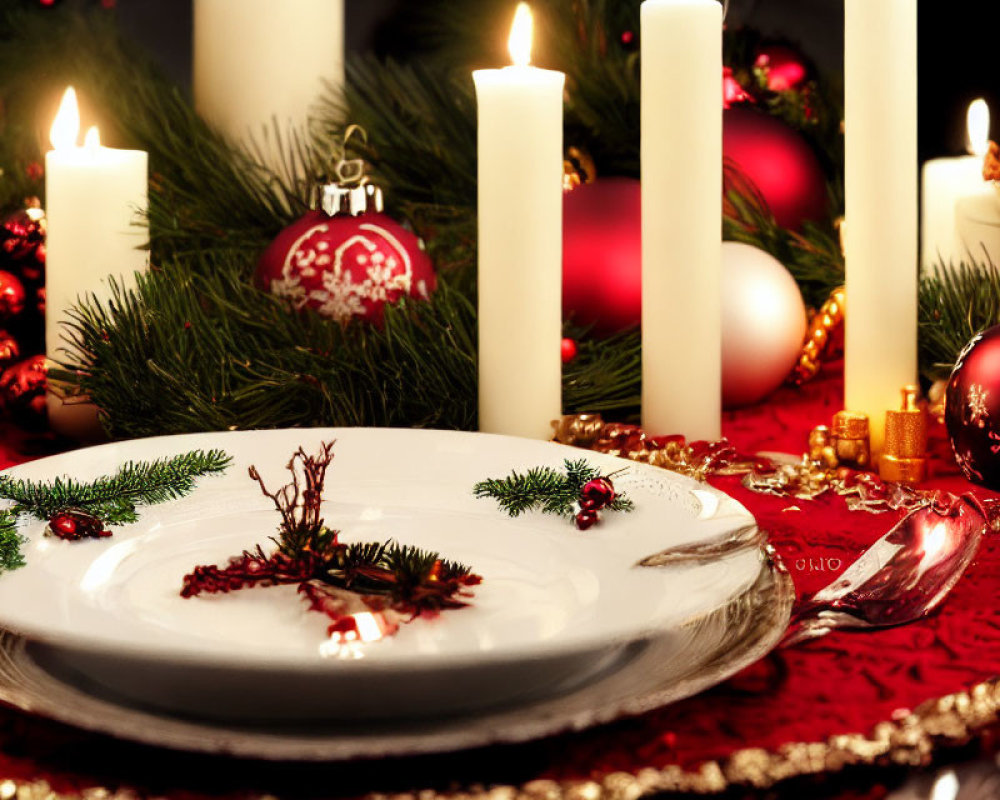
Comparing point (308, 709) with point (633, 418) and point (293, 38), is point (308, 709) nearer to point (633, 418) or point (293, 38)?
point (633, 418)

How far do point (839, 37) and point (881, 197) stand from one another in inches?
29.1

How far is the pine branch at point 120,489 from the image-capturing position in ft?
1.72

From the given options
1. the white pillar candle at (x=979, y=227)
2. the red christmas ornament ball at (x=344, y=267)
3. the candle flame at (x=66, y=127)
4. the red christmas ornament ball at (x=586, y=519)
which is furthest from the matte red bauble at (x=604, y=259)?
the red christmas ornament ball at (x=586, y=519)

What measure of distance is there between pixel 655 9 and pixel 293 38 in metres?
0.41

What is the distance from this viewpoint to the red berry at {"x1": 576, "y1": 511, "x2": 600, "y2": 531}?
528mm

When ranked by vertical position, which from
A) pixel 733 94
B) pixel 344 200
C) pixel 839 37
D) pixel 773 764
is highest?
pixel 839 37

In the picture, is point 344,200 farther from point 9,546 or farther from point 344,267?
point 9,546

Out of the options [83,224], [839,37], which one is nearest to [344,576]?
[83,224]

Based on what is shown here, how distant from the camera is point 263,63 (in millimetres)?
1097

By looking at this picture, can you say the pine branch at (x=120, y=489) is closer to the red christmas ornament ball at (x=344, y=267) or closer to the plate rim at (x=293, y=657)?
the plate rim at (x=293, y=657)

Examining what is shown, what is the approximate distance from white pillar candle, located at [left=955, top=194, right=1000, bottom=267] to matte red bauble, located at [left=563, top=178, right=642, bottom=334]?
0.23 m

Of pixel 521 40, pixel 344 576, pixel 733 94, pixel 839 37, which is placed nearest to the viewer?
A: pixel 344 576

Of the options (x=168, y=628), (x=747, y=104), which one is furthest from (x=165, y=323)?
(x=747, y=104)

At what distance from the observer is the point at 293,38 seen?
1.10 metres
